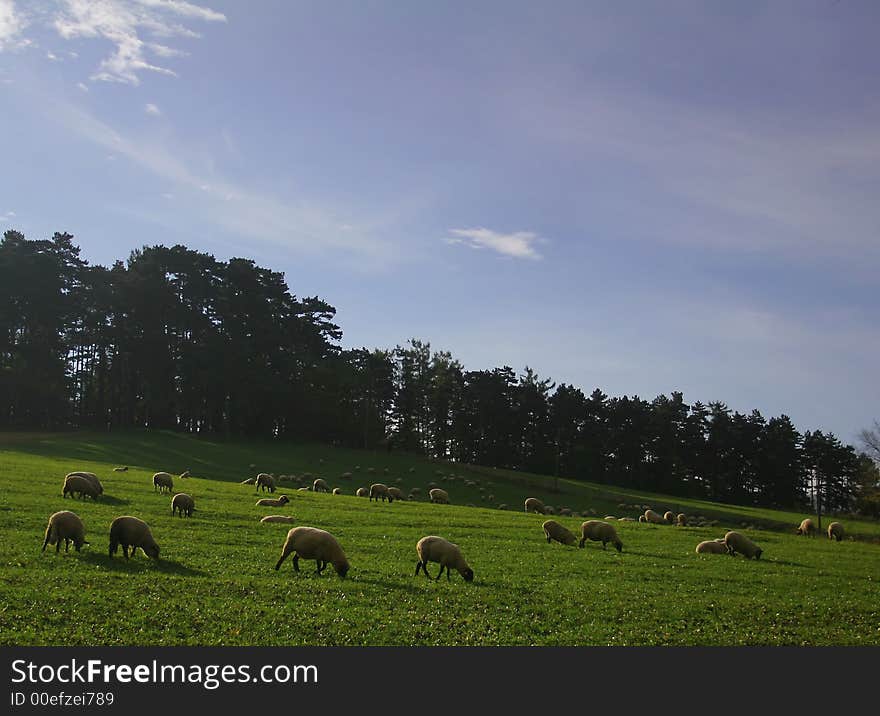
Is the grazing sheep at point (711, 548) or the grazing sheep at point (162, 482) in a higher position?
the grazing sheep at point (711, 548)

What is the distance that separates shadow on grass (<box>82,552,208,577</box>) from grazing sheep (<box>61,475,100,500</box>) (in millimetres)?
16109

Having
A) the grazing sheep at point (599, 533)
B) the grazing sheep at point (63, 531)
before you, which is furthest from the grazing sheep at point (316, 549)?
the grazing sheep at point (599, 533)

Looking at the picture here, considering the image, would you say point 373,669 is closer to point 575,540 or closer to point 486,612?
point 486,612

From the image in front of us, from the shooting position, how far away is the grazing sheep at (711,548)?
35894 mm

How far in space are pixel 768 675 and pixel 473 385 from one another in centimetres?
11985

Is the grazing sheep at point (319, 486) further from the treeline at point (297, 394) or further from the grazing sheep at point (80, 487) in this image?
the treeline at point (297, 394)

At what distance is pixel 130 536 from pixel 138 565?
3.61 feet

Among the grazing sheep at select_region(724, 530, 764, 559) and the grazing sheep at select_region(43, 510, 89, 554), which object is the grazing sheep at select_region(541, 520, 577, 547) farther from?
the grazing sheep at select_region(43, 510, 89, 554)

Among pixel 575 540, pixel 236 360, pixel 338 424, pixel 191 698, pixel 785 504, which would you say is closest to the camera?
pixel 191 698

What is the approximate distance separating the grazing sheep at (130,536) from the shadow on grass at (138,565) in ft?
0.86

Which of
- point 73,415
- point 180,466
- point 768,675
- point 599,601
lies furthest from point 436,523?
point 73,415

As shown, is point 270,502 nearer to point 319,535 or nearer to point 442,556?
point 319,535

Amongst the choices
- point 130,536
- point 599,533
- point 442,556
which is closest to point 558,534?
point 599,533

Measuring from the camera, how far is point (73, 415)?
4247 inches
